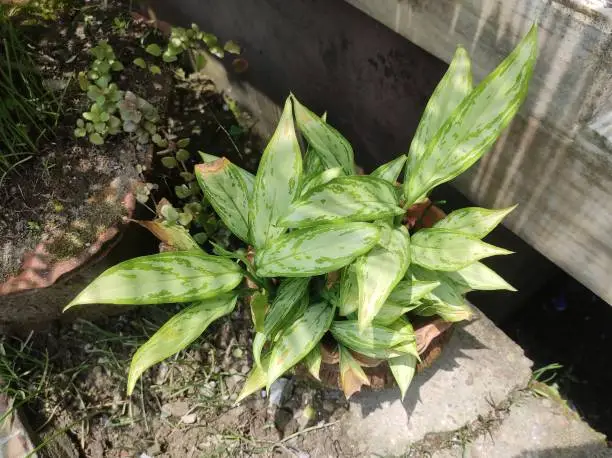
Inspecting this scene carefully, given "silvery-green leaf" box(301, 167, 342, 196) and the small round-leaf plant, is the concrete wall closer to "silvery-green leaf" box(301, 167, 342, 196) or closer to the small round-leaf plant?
the small round-leaf plant

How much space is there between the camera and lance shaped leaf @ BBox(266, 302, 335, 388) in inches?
42.8

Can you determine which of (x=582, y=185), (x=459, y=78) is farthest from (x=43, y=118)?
(x=582, y=185)

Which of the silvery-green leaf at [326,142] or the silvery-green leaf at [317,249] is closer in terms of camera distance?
the silvery-green leaf at [317,249]

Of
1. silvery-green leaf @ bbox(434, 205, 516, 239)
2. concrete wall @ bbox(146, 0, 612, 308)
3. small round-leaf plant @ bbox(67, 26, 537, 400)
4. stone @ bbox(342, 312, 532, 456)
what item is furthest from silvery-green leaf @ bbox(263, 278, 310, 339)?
concrete wall @ bbox(146, 0, 612, 308)

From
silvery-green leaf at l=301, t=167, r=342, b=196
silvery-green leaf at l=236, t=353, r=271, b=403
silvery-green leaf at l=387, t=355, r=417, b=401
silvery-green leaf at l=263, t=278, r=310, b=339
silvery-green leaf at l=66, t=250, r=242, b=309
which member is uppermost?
silvery-green leaf at l=301, t=167, r=342, b=196

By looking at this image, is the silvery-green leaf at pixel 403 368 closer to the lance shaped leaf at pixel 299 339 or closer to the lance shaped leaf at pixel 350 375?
the lance shaped leaf at pixel 350 375

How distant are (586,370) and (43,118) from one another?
1976 mm

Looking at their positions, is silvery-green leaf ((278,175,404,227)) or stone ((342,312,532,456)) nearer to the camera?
silvery-green leaf ((278,175,404,227))

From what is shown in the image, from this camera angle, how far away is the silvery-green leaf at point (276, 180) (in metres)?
1.05

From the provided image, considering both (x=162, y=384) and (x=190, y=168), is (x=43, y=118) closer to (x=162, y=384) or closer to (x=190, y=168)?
(x=190, y=168)

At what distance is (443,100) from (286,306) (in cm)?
52

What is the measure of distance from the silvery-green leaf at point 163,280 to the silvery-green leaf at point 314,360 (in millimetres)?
255

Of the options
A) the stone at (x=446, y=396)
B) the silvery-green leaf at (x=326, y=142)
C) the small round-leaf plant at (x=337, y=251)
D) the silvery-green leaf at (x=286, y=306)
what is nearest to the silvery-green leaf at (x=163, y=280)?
the small round-leaf plant at (x=337, y=251)

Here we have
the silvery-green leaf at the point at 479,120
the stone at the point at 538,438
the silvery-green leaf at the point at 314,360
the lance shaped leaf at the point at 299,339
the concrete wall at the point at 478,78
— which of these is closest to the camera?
the silvery-green leaf at the point at 479,120
